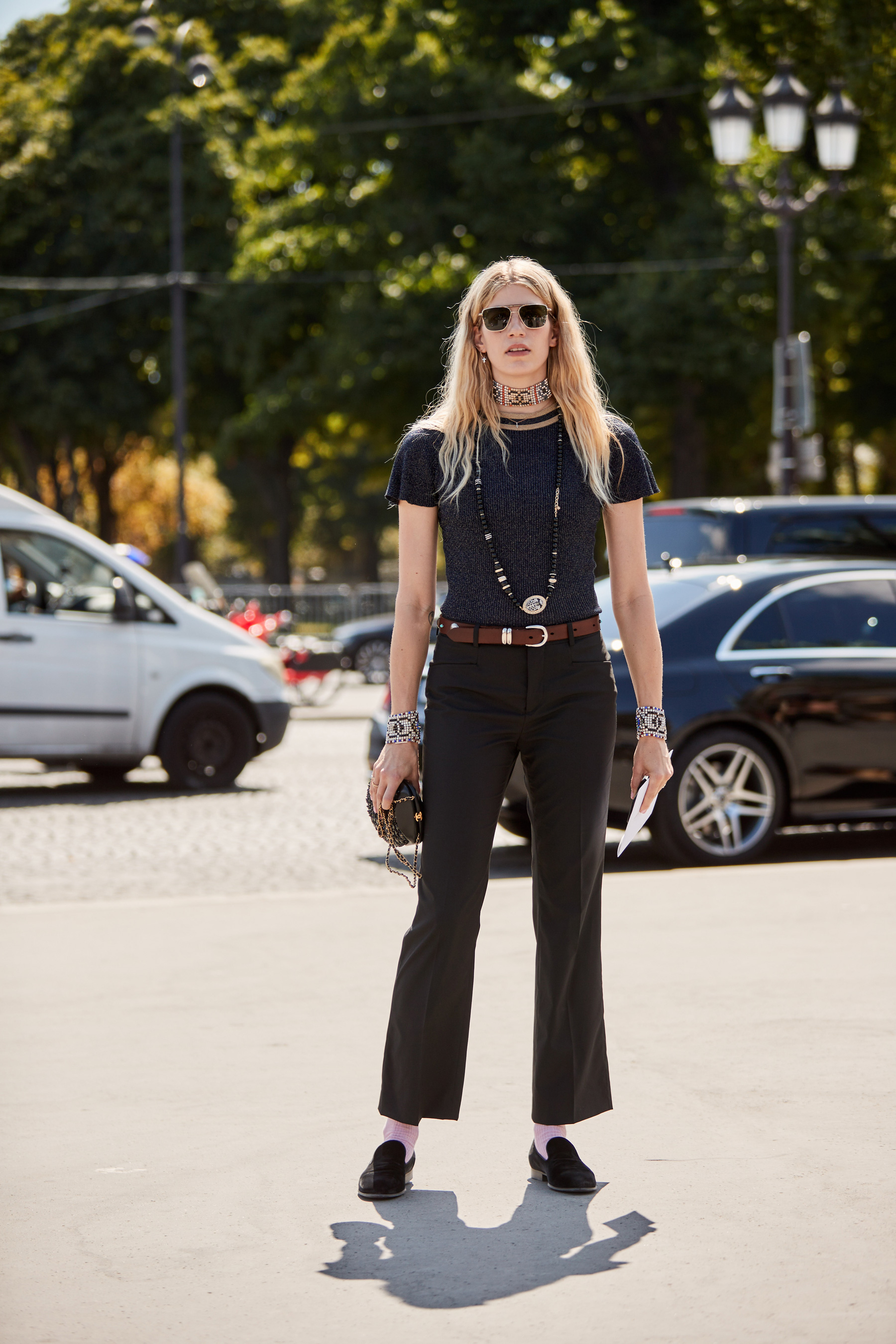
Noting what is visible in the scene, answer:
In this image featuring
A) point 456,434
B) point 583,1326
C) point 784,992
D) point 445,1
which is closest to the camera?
point 583,1326

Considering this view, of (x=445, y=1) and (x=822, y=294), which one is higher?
(x=445, y=1)

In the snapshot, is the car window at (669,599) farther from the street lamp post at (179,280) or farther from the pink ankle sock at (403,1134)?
the street lamp post at (179,280)

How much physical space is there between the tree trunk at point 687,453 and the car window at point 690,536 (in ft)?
61.0

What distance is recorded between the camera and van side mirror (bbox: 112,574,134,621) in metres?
12.0

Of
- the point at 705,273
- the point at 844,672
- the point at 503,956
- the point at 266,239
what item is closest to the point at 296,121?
the point at 266,239

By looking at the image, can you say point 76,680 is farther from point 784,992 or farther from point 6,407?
point 6,407

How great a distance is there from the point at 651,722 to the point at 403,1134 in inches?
41.3

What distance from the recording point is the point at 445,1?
98.7 feet

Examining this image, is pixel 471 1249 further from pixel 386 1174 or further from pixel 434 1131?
pixel 434 1131

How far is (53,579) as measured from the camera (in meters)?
11.9

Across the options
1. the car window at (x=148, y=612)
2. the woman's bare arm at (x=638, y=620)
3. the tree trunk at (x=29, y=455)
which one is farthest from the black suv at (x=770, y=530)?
the tree trunk at (x=29, y=455)

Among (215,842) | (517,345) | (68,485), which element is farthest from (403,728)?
(68,485)

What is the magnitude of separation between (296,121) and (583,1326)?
100ft

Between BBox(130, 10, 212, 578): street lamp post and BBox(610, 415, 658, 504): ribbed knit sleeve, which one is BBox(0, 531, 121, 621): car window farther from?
BBox(130, 10, 212, 578): street lamp post
